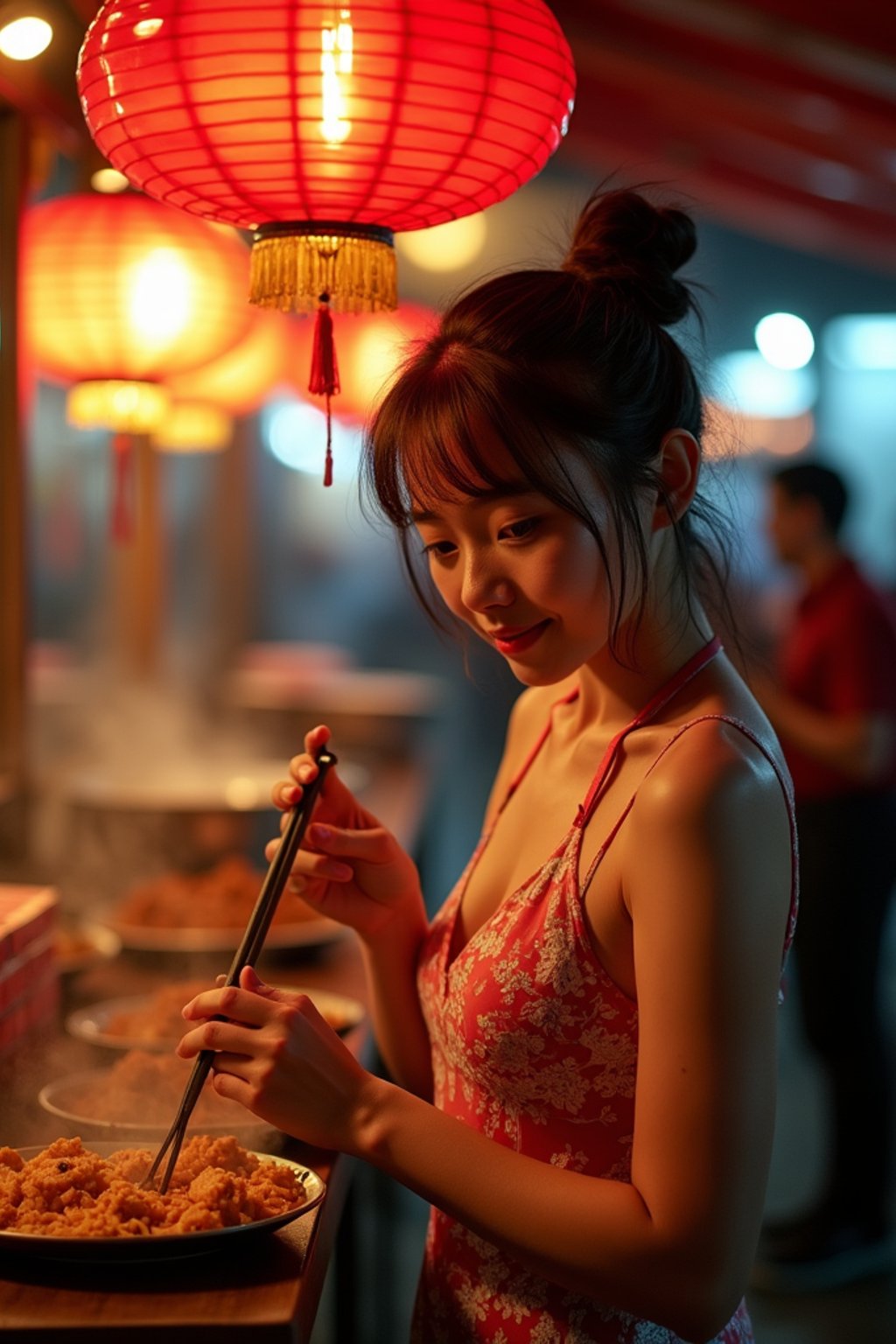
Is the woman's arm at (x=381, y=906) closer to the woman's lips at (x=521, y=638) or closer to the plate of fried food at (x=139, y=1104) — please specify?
the plate of fried food at (x=139, y=1104)

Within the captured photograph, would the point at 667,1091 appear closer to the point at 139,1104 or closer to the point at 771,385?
the point at 139,1104

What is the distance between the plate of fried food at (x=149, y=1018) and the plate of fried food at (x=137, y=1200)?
0.45 meters

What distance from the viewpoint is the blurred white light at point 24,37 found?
2.26 meters

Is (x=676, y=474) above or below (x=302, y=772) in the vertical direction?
above

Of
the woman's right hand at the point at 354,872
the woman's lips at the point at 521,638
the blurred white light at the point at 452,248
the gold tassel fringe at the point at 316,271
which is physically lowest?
the woman's right hand at the point at 354,872

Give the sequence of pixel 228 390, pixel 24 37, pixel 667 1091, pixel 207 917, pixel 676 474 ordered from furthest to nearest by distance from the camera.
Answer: pixel 228 390 < pixel 207 917 < pixel 24 37 < pixel 676 474 < pixel 667 1091

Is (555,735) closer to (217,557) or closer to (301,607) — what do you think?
(217,557)

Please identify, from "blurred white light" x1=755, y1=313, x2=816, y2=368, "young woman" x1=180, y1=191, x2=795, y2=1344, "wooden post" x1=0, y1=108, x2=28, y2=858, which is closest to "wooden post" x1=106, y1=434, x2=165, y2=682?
"wooden post" x1=0, y1=108, x2=28, y2=858

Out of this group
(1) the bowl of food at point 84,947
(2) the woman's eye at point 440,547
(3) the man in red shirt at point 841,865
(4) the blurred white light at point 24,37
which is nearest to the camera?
(2) the woman's eye at point 440,547

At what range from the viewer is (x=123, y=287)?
2.68m

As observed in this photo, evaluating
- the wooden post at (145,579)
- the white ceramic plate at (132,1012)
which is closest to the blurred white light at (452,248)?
the wooden post at (145,579)

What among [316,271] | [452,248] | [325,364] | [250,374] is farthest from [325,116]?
[452,248]

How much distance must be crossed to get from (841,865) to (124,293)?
7.97ft

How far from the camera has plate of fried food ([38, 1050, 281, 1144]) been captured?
1.49 meters
